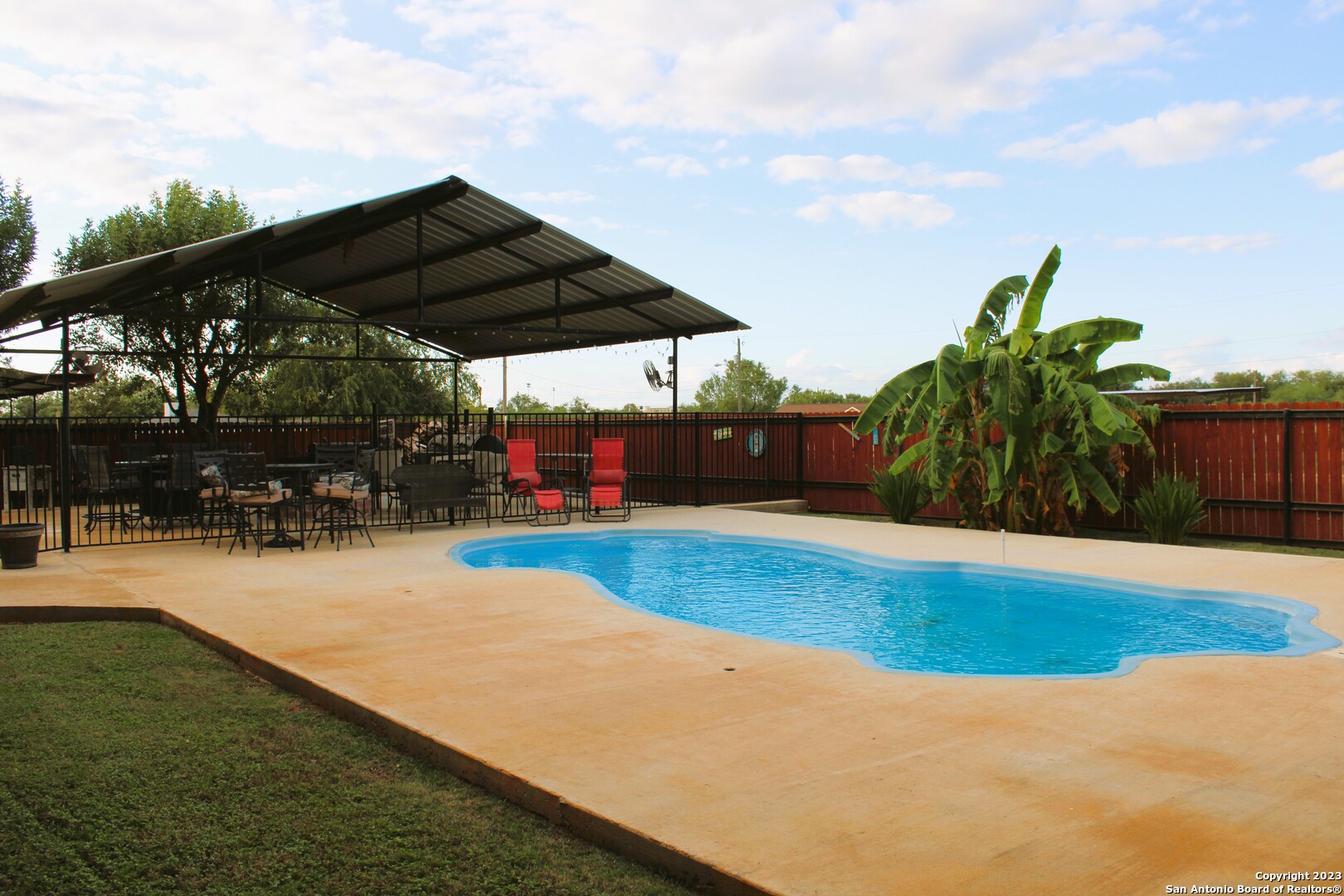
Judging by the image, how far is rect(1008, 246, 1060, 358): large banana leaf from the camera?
1182cm

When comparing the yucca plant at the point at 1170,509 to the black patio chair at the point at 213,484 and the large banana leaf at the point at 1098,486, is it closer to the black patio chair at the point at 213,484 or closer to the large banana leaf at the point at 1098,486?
the large banana leaf at the point at 1098,486

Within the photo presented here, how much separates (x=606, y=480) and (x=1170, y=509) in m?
7.77

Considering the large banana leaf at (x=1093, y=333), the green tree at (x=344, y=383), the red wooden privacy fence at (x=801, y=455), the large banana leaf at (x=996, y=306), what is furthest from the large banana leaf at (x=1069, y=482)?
the green tree at (x=344, y=383)

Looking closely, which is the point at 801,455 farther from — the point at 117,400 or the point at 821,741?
the point at 117,400

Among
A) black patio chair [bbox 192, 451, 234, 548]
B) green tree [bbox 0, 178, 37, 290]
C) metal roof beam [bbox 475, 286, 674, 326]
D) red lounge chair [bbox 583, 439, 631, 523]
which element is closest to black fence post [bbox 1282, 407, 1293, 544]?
metal roof beam [bbox 475, 286, 674, 326]

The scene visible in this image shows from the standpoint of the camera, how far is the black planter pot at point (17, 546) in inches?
352

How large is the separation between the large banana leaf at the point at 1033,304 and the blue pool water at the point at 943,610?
376 centimetres

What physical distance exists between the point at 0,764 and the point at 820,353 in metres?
68.0

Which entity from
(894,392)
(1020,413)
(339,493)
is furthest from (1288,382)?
(339,493)

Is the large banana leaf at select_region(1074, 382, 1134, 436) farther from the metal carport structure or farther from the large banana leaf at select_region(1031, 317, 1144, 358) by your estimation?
the metal carport structure

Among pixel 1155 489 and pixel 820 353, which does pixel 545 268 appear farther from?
pixel 820 353

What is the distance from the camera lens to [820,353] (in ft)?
229

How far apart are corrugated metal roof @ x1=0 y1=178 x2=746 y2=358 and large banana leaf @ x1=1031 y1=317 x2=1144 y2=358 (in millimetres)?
4995

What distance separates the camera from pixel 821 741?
13.0 feet
